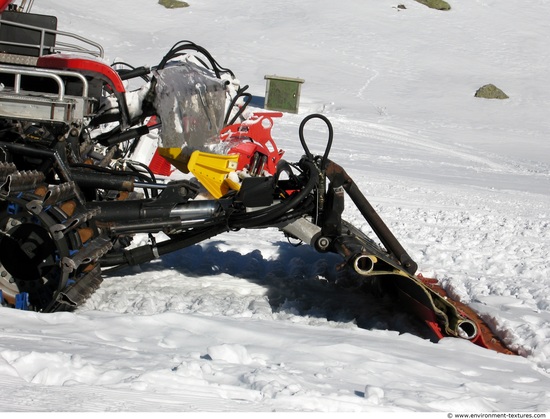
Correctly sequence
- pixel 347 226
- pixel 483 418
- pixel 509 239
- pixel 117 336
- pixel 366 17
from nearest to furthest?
pixel 483 418 → pixel 117 336 → pixel 347 226 → pixel 509 239 → pixel 366 17

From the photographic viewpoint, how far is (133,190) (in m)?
6.08

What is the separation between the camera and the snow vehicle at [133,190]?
5215 millimetres

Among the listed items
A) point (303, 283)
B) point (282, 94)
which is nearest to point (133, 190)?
point (303, 283)

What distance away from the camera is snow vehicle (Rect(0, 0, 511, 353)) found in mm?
5215

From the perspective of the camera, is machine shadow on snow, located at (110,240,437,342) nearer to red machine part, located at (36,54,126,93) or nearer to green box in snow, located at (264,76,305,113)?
red machine part, located at (36,54,126,93)

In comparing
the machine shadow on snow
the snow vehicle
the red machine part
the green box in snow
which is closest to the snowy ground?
the machine shadow on snow

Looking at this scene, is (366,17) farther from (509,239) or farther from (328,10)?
(509,239)

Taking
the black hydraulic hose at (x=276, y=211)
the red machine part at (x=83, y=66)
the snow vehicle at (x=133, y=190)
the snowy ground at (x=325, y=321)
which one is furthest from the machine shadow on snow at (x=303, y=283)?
the red machine part at (x=83, y=66)

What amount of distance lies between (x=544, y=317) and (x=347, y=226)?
59.9 inches

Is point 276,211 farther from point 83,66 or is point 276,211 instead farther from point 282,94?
point 282,94

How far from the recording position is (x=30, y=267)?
5.26m

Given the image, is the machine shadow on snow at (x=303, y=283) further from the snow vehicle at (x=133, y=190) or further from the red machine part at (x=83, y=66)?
the red machine part at (x=83, y=66)

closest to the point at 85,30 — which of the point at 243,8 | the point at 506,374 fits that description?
the point at 243,8

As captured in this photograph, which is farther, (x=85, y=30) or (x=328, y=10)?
(x=328, y=10)
